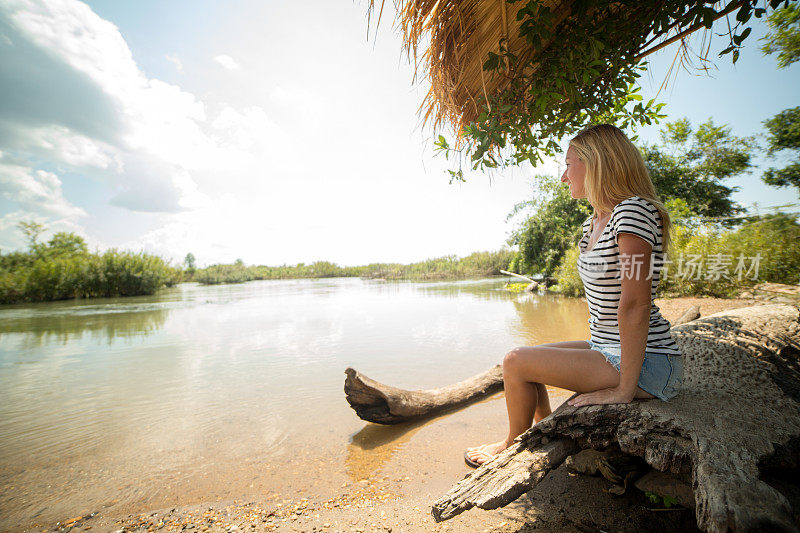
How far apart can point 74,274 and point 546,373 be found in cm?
2827

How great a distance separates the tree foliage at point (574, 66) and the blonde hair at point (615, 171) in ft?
2.27

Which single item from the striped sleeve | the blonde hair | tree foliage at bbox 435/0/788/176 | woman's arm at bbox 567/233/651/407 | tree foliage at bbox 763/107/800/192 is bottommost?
woman's arm at bbox 567/233/651/407

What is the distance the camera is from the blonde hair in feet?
5.13

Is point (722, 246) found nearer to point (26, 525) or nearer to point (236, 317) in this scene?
point (26, 525)

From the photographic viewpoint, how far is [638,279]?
1337mm

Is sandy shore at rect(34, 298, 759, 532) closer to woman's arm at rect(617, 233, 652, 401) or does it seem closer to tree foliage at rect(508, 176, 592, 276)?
woman's arm at rect(617, 233, 652, 401)

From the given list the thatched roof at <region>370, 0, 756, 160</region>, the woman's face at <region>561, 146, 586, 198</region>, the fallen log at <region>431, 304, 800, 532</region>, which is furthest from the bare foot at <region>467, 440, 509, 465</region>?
the thatched roof at <region>370, 0, 756, 160</region>

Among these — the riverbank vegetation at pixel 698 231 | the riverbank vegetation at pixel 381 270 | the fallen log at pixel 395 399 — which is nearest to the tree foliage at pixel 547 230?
the riverbank vegetation at pixel 698 231

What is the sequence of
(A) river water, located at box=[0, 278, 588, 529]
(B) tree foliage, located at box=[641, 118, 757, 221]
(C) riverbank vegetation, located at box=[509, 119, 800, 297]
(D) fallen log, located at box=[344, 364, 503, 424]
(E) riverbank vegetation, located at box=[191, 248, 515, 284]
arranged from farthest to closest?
(E) riverbank vegetation, located at box=[191, 248, 515, 284] < (B) tree foliage, located at box=[641, 118, 757, 221] < (C) riverbank vegetation, located at box=[509, 119, 800, 297] < (D) fallen log, located at box=[344, 364, 503, 424] < (A) river water, located at box=[0, 278, 588, 529]

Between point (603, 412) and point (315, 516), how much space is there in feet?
5.51

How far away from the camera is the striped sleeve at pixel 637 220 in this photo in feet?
4.49

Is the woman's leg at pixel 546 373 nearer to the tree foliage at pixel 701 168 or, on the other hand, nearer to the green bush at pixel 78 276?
the tree foliage at pixel 701 168

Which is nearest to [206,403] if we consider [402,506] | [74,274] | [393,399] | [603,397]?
[393,399]

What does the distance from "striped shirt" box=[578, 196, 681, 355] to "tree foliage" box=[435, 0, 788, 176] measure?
1.10m
